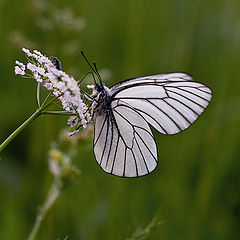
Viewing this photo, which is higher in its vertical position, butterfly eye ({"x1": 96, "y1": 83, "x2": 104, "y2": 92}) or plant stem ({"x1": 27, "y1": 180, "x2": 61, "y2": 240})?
butterfly eye ({"x1": 96, "y1": 83, "x2": 104, "y2": 92})

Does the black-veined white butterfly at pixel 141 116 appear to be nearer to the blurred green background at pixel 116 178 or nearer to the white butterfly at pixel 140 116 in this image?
the white butterfly at pixel 140 116

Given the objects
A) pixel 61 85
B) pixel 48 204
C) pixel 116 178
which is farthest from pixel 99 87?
pixel 116 178

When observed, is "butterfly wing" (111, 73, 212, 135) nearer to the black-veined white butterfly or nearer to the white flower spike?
the black-veined white butterfly

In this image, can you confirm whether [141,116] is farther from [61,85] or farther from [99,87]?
[61,85]

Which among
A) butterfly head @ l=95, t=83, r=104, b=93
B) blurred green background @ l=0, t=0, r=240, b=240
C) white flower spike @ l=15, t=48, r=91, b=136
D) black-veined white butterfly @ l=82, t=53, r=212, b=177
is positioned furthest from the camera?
blurred green background @ l=0, t=0, r=240, b=240

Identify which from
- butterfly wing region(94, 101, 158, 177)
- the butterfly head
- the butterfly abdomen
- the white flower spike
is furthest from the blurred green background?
the white flower spike
